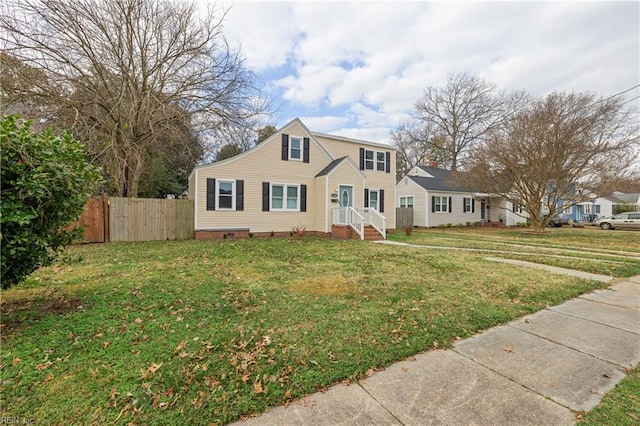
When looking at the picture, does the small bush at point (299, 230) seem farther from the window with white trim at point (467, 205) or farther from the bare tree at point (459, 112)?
the bare tree at point (459, 112)

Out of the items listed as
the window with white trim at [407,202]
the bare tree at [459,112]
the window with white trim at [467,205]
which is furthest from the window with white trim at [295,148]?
the bare tree at [459,112]

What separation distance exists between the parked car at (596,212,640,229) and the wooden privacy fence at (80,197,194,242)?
100 ft

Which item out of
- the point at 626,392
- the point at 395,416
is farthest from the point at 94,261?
the point at 626,392

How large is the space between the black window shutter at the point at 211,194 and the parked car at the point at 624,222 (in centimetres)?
2953

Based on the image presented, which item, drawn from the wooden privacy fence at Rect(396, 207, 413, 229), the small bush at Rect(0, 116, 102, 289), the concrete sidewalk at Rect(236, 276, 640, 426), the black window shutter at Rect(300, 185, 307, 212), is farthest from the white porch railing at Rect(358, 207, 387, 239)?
the small bush at Rect(0, 116, 102, 289)

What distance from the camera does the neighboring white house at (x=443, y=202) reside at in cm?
2167

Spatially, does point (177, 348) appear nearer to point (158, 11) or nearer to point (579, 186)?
point (158, 11)

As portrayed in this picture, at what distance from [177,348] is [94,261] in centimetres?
585

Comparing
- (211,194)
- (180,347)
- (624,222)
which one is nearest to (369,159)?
(211,194)

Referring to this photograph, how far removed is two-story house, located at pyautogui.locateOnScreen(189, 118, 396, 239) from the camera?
1245cm

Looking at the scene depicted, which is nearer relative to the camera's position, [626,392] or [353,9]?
[626,392]

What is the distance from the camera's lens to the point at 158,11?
1091cm

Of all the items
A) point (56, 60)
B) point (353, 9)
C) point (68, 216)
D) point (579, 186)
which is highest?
point (353, 9)

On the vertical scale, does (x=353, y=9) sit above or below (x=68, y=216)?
above
